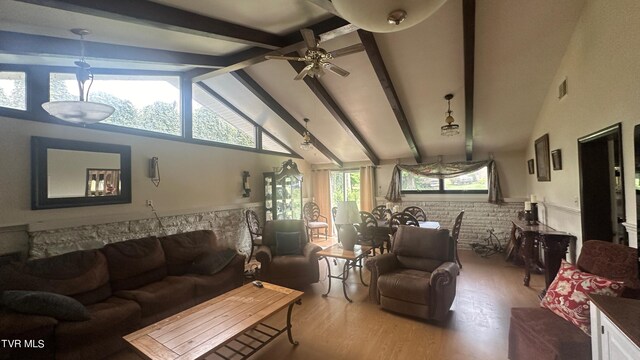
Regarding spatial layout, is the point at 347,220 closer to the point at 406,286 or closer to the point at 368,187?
the point at 406,286

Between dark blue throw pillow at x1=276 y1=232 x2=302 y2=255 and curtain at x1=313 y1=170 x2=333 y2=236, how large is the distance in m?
3.44

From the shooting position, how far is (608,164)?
2682mm

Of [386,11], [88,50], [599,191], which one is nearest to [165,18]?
[88,50]

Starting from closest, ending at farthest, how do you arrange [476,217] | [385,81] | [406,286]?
[406,286] < [385,81] < [476,217]

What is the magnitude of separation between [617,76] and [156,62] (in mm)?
4497

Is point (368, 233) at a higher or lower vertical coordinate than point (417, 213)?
lower

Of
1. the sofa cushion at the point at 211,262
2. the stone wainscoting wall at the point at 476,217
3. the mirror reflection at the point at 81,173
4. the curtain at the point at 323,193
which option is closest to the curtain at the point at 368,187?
the curtain at the point at 323,193

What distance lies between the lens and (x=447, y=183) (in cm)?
619

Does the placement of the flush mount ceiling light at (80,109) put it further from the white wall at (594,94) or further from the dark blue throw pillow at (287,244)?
the white wall at (594,94)

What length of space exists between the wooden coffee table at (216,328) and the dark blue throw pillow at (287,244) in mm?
1286

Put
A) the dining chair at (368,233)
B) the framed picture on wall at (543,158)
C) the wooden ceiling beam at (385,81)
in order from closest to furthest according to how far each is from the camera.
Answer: the wooden ceiling beam at (385,81) → the framed picture on wall at (543,158) → the dining chair at (368,233)

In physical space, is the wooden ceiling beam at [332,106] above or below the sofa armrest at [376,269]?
above

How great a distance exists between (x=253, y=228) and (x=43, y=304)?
11.3 ft

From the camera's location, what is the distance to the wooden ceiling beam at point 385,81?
3025mm
